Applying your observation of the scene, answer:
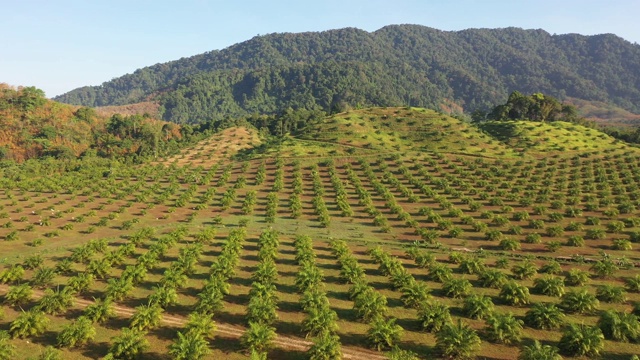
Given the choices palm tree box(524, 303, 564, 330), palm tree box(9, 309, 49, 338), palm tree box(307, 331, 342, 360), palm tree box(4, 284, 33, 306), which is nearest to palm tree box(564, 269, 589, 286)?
palm tree box(524, 303, 564, 330)

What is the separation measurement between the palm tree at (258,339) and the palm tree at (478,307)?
16.9 metres

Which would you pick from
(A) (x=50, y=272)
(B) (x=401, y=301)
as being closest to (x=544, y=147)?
(B) (x=401, y=301)

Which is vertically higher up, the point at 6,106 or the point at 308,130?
the point at 6,106

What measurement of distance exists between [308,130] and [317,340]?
398ft

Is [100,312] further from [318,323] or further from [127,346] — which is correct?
[318,323]

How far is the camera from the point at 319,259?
47500 millimetres

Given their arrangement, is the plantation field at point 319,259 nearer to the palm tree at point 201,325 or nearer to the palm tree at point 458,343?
the palm tree at point 201,325

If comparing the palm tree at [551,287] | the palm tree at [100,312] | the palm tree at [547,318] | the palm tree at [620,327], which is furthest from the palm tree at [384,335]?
the palm tree at [100,312]

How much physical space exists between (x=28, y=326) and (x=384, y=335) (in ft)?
89.9

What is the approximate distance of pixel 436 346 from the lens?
2773 cm

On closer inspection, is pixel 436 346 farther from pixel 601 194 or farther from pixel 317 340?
pixel 601 194

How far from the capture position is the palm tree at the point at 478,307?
3225cm

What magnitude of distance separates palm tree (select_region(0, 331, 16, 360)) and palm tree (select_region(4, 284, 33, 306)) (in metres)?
8.72

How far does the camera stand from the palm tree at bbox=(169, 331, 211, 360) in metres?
26.0
